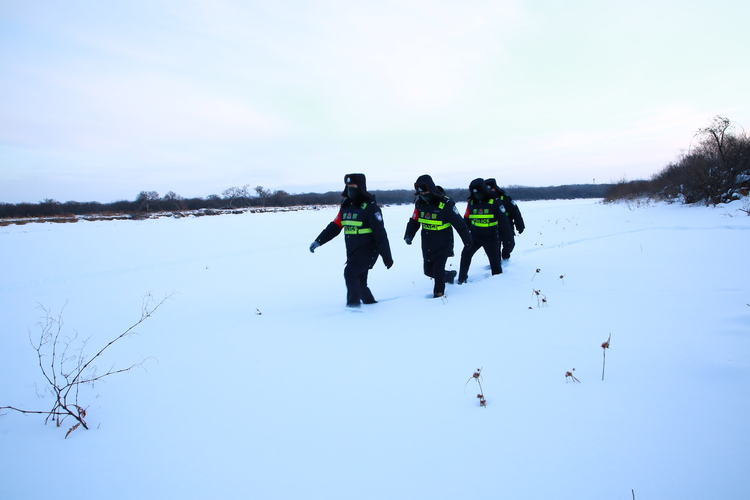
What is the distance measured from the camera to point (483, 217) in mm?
Answer: 7074

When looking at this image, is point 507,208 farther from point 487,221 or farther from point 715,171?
point 715,171

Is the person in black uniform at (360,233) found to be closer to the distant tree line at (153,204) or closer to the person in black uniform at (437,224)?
the person in black uniform at (437,224)

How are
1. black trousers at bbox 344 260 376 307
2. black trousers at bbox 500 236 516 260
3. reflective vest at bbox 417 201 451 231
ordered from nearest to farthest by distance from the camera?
black trousers at bbox 344 260 376 307 → reflective vest at bbox 417 201 451 231 → black trousers at bbox 500 236 516 260

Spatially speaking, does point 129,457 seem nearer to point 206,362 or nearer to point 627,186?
point 206,362

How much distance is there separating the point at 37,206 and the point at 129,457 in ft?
228

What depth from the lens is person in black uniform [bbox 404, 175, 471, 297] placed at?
5773 millimetres

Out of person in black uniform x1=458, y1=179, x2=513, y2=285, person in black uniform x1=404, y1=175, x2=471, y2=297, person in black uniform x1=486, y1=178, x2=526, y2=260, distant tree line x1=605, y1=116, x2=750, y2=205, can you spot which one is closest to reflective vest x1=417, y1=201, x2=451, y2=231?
person in black uniform x1=404, y1=175, x2=471, y2=297

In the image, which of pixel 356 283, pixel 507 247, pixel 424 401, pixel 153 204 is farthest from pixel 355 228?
pixel 153 204

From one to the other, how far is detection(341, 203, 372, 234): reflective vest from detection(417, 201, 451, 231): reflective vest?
1038mm

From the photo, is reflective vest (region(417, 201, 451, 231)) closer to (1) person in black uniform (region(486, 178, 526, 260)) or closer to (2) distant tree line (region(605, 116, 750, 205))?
(1) person in black uniform (region(486, 178, 526, 260))

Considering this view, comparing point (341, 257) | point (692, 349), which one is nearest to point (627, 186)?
point (341, 257)

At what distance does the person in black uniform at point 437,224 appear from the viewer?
5.77 metres

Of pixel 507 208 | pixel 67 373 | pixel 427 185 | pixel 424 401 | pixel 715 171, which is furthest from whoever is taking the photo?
pixel 715 171

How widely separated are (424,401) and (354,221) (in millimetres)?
3392
